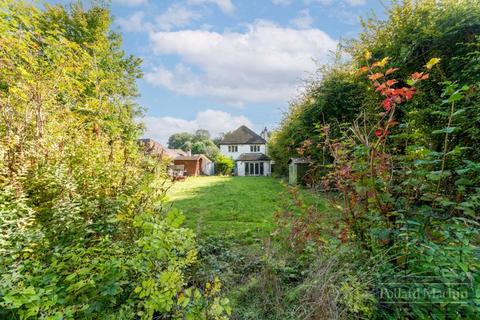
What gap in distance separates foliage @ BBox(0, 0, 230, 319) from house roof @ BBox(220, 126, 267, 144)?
2994cm

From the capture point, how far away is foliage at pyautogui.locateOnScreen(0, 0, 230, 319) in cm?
155

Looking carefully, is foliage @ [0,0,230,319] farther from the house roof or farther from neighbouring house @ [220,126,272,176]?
the house roof

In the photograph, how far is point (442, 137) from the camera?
387 cm

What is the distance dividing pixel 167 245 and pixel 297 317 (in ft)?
4.08

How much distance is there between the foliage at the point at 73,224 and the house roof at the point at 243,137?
98.2 feet

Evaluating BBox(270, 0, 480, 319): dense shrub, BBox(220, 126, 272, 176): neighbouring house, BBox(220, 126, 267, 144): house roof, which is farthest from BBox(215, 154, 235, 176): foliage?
BBox(270, 0, 480, 319): dense shrub

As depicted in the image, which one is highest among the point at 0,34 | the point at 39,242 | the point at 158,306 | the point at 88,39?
the point at 88,39

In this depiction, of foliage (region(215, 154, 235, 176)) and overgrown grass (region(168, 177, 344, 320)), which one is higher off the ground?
foliage (region(215, 154, 235, 176))

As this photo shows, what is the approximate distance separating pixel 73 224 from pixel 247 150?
31.7 metres

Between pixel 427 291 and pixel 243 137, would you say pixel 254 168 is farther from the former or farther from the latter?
pixel 427 291

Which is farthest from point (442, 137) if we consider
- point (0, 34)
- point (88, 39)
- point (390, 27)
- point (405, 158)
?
point (88, 39)

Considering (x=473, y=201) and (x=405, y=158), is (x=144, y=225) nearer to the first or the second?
(x=405, y=158)

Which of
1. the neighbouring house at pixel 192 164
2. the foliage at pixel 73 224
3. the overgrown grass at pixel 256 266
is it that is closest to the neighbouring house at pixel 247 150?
the neighbouring house at pixel 192 164

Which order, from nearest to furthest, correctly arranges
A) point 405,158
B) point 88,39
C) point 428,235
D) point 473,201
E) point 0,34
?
point 473,201 < point 428,235 < point 405,158 < point 0,34 < point 88,39
